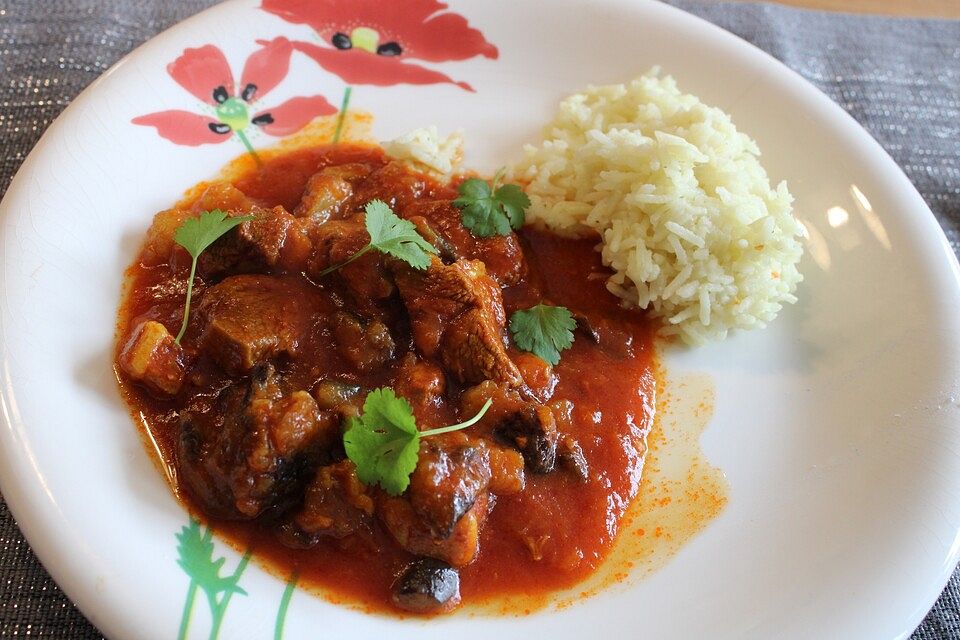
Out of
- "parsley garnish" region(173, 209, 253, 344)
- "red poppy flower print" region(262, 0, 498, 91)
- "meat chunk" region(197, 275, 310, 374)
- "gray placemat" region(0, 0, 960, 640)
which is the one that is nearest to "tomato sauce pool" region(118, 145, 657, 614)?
"meat chunk" region(197, 275, 310, 374)

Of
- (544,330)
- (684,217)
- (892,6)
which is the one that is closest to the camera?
(544,330)

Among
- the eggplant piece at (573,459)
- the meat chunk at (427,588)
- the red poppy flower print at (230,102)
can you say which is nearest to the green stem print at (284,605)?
the meat chunk at (427,588)

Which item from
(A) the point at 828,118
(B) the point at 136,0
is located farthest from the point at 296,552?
(B) the point at 136,0

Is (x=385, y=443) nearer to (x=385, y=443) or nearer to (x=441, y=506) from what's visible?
(x=385, y=443)

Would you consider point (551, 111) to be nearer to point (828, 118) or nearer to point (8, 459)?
point (828, 118)

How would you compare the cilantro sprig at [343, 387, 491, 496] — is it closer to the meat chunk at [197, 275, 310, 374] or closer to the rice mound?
the meat chunk at [197, 275, 310, 374]

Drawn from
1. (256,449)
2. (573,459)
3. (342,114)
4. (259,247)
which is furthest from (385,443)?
(342,114)

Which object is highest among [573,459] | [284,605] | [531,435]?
[531,435]
